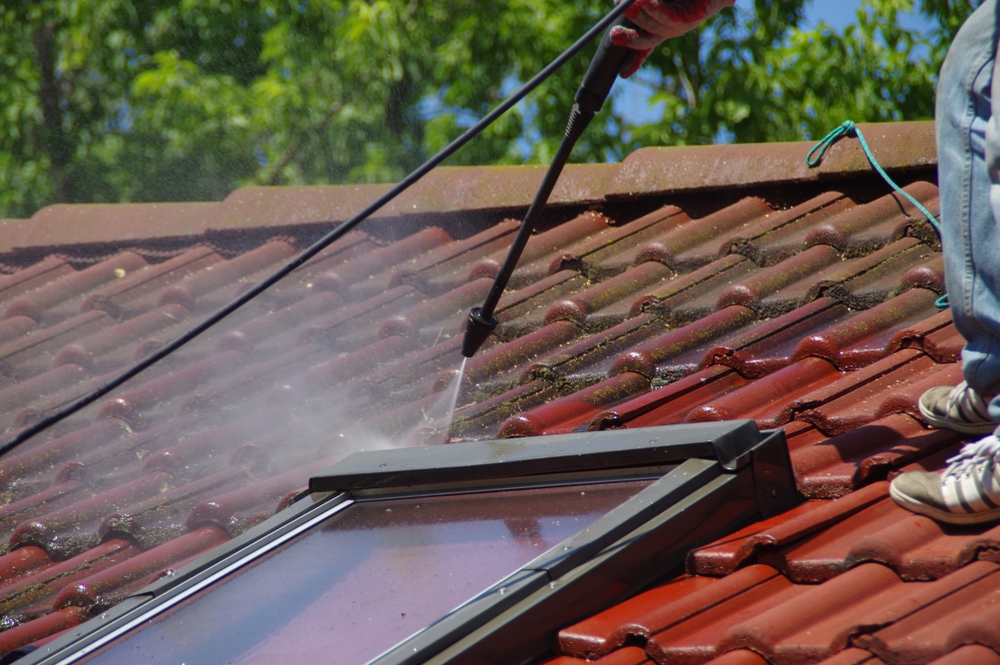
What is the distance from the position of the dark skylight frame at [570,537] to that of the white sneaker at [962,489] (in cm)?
24

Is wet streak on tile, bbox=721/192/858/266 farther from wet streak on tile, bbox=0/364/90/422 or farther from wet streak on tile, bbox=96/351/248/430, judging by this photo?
wet streak on tile, bbox=0/364/90/422

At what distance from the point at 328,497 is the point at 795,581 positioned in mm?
1030

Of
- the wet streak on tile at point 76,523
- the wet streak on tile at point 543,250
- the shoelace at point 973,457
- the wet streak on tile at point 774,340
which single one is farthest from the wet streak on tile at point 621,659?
the wet streak on tile at point 543,250

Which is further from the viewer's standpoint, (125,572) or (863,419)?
(125,572)

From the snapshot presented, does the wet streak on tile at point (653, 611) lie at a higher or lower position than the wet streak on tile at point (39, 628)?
lower

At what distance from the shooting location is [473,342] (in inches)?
110

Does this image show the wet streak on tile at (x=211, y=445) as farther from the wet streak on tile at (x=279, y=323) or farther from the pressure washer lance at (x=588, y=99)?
the pressure washer lance at (x=588, y=99)

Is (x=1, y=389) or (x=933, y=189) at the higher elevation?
(x=1, y=389)

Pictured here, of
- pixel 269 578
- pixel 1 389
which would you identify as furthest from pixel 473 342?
pixel 1 389

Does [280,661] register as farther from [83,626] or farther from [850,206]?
[850,206]

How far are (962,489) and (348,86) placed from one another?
37.1ft

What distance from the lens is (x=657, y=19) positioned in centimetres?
219

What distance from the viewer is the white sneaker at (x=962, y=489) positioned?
1.72 metres

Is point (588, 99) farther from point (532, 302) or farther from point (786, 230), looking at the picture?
point (786, 230)
